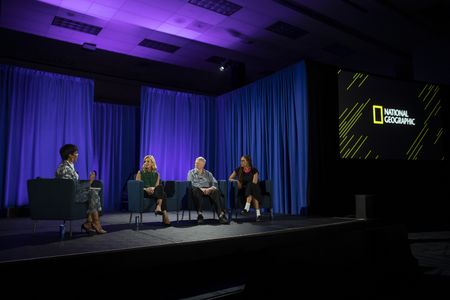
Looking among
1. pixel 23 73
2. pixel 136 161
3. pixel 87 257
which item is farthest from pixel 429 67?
pixel 23 73

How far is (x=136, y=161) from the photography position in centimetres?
832

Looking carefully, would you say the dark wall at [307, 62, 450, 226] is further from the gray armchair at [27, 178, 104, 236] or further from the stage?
the gray armchair at [27, 178, 104, 236]

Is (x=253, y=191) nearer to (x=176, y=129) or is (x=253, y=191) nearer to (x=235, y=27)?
(x=235, y=27)

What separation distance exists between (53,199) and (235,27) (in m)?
4.42

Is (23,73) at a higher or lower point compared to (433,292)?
higher

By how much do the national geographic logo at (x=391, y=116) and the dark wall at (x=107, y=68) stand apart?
4.28m

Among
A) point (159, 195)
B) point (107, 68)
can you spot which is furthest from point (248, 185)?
point (107, 68)

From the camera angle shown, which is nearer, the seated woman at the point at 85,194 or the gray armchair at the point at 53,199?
the gray armchair at the point at 53,199

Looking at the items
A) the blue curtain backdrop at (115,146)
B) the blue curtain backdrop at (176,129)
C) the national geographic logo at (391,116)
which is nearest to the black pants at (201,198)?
the blue curtain backdrop at (176,129)

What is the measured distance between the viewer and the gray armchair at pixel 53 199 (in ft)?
11.8

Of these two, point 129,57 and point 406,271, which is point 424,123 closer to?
point 406,271

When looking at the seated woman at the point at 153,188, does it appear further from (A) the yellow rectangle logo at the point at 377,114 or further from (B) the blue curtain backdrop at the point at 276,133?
(A) the yellow rectangle logo at the point at 377,114

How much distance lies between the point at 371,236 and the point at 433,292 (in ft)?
1.69

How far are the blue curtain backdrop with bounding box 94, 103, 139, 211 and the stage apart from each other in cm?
408
